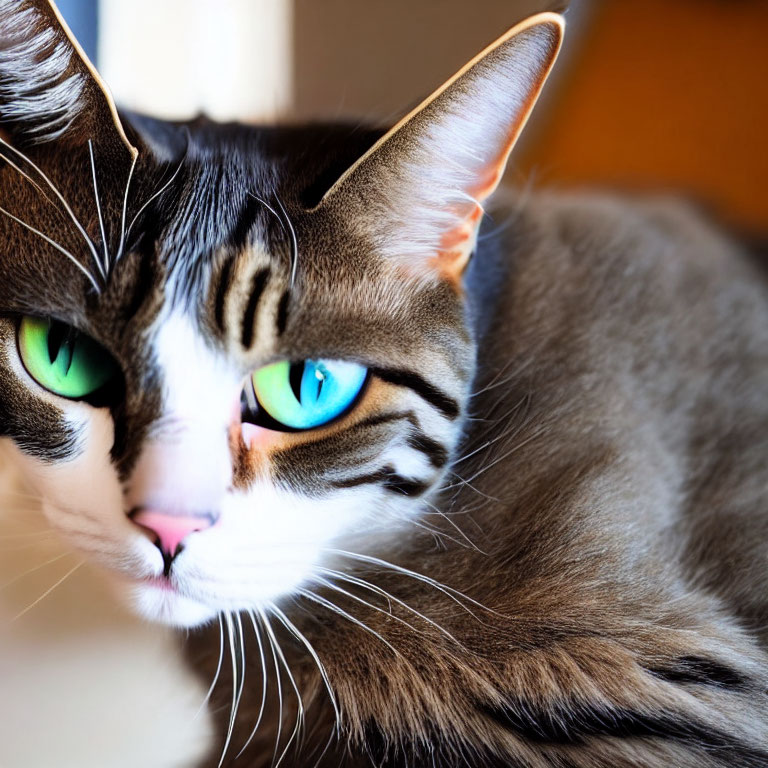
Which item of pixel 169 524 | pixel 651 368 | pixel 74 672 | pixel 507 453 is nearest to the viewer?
pixel 169 524

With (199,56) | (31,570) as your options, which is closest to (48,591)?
(31,570)

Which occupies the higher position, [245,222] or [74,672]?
[245,222]

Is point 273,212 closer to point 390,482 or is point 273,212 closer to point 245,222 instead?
point 245,222

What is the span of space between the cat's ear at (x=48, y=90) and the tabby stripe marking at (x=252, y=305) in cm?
14

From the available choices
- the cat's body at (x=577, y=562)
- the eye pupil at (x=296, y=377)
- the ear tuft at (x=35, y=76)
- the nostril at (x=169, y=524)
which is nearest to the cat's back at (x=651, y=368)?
the cat's body at (x=577, y=562)

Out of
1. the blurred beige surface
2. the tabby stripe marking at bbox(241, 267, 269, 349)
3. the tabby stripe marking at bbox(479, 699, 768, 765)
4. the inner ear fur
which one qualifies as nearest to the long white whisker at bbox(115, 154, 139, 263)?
the inner ear fur

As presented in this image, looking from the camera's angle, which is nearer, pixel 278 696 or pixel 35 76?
pixel 35 76

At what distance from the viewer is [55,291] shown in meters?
0.65

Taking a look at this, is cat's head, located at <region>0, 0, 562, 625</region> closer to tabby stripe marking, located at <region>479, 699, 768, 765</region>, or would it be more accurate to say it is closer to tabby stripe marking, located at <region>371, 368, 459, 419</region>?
tabby stripe marking, located at <region>371, 368, 459, 419</region>

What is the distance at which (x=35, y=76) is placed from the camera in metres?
0.64

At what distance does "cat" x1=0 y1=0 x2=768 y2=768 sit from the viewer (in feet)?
2.08

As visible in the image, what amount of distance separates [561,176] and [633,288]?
869 mm

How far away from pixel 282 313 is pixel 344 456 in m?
0.12

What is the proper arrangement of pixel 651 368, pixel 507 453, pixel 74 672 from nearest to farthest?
1. pixel 74 672
2. pixel 507 453
3. pixel 651 368
